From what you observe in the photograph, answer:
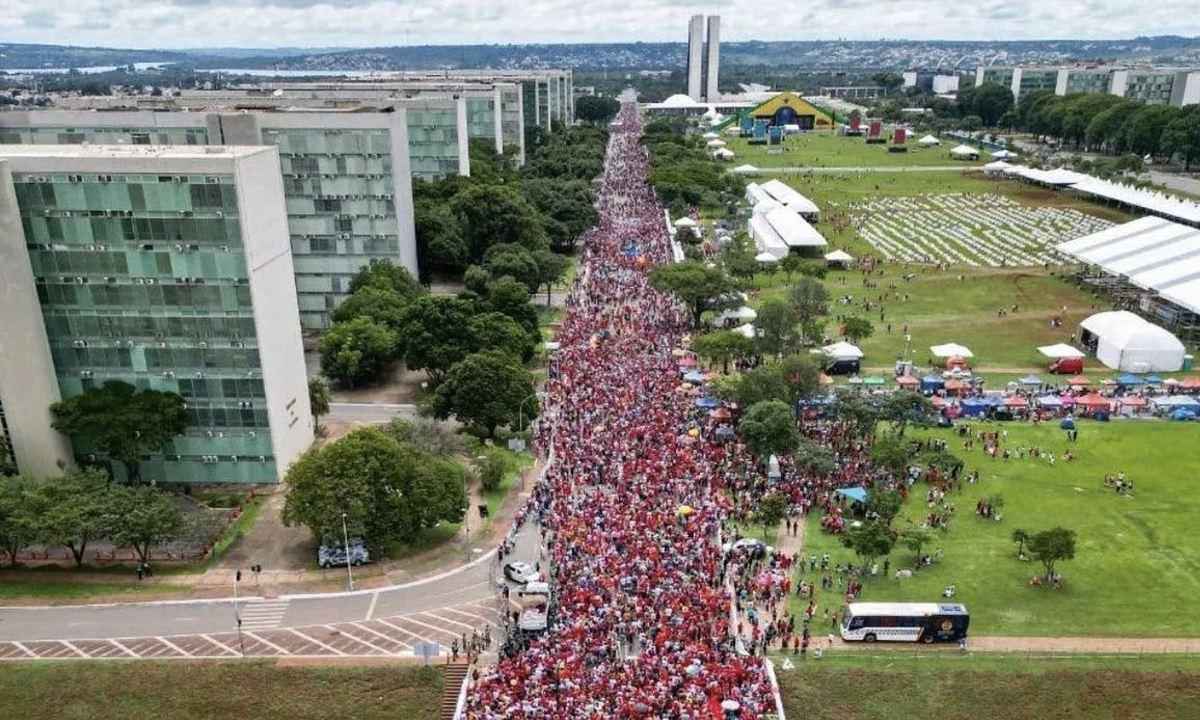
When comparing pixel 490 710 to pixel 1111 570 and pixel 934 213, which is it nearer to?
pixel 1111 570

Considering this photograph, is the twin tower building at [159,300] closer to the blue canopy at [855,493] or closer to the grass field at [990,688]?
the blue canopy at [855,493]

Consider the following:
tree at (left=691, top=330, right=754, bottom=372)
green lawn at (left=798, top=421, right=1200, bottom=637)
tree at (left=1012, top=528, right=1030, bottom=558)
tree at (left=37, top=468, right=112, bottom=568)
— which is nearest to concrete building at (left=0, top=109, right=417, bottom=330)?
tree at (left=691, top=330, right=754, bottom=372)

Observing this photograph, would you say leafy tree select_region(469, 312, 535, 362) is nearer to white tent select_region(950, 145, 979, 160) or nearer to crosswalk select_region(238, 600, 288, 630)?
crosswalk select_region(238, 600, 288, 630)

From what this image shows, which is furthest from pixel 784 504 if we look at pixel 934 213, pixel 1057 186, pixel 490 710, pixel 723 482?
pixel 1057 186

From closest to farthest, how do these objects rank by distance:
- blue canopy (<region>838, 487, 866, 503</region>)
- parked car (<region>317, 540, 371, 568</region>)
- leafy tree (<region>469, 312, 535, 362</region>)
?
parked car (<region>317, 540, 371, 568</region>)
blue canopy (<region>838, 487, 866, 503</region>)
leafy tree (<region>469, 312, 535, 362</region>)

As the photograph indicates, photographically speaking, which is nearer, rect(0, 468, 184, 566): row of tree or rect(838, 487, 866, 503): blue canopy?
rect(0, 468, 184, 566): row of tree

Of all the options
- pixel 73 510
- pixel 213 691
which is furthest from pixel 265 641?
pixel 73 510

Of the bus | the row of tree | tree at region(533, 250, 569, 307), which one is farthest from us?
tree at region(533, 250, 569, 307)

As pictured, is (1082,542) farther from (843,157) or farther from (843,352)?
(843,157)
